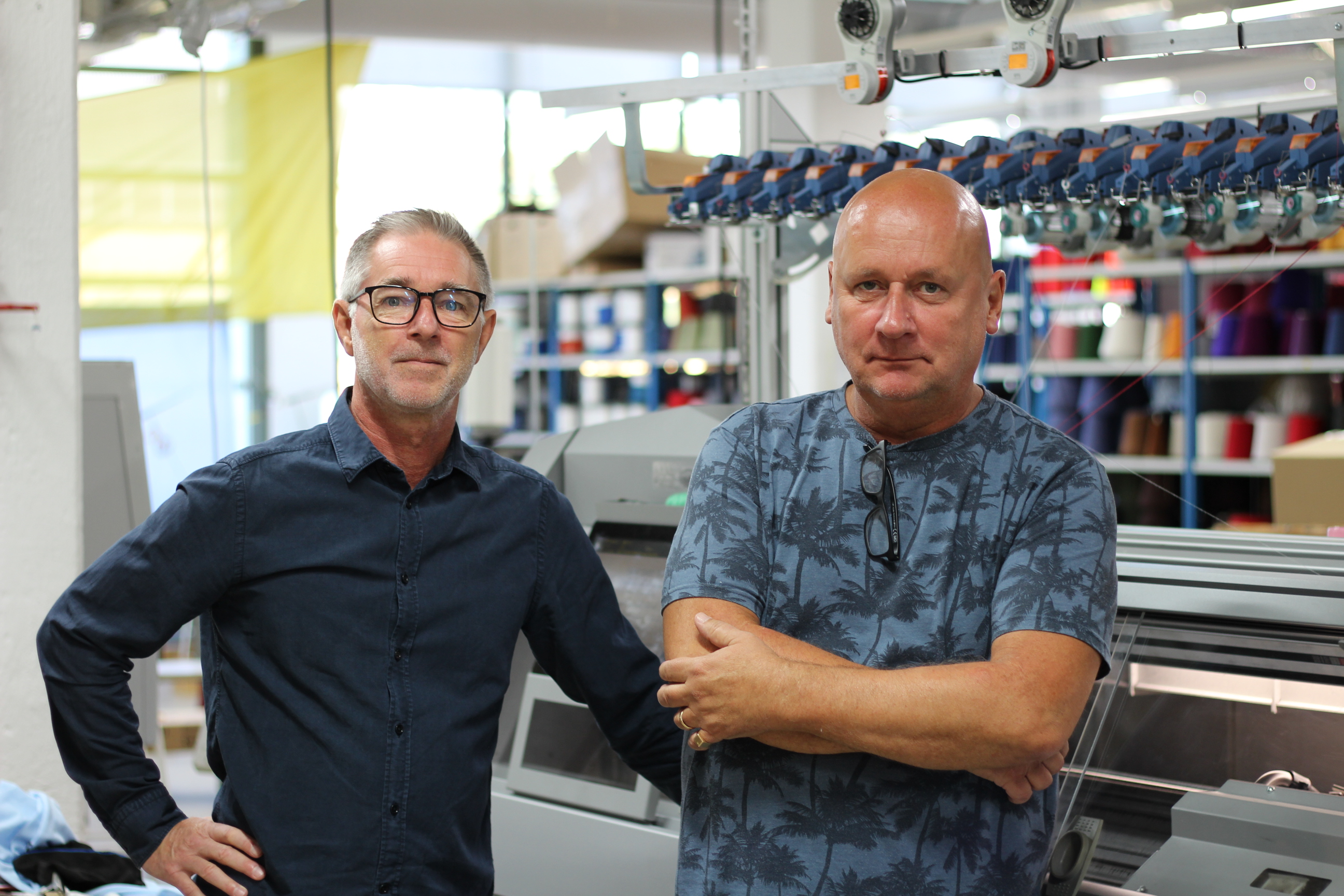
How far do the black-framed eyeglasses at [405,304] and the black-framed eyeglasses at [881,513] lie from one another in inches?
22.2

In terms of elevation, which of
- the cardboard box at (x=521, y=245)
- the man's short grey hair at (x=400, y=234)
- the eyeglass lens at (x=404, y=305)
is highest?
the cardboard box at (x=521, y=245)

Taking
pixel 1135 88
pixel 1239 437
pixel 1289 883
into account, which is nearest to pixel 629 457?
pixel 1289 883

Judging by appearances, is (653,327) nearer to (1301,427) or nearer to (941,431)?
(1301,427)

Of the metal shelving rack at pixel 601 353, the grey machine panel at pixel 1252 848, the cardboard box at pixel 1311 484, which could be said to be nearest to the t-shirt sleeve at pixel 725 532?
the grey machine panel at pixel 1252 848

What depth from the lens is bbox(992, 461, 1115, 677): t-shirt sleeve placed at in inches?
51.1

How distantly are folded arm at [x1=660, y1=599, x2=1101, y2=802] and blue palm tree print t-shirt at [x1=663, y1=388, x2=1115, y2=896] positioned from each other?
5cm

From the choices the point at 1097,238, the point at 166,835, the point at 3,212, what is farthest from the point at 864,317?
the point at 3,212

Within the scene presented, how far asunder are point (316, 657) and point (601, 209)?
596 cm

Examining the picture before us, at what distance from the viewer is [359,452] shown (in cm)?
157

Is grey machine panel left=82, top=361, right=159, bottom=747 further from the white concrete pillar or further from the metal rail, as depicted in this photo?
the metal rail

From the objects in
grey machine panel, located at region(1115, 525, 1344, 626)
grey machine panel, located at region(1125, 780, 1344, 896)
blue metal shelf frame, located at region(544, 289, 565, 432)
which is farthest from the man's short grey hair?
blue metal shelf frame, located at region(544, 289, 565, 432)

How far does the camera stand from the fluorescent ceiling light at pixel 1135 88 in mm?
9406

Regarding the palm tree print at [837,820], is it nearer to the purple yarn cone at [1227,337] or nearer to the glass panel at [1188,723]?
the glass panel at [1188,723]

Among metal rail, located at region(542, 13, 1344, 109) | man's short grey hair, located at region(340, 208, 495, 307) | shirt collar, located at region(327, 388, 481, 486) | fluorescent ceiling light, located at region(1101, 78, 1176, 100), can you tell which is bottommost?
shirt collar, located at region(327, 388, 481, 486)
